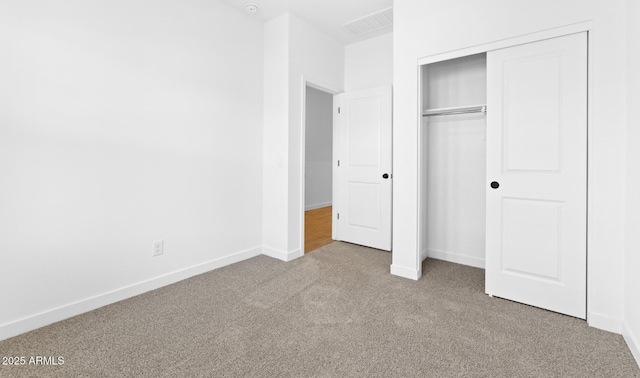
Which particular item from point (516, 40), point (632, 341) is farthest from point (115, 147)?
point (632, 341)

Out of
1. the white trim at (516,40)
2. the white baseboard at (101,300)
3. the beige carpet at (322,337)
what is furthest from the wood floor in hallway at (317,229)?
the white trim at (516,40)

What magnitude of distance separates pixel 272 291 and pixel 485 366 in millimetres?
1622

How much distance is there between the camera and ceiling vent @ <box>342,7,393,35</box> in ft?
10.8

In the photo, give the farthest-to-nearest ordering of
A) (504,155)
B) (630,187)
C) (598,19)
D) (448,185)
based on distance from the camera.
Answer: (448,185) → (504,155) → (598,19) → (630,187)

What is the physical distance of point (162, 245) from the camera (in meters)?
2.65

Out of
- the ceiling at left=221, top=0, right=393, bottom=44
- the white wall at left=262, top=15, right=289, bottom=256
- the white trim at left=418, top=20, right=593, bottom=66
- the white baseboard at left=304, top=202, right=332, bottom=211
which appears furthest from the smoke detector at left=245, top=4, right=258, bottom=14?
the white baseboard at left=304, top=202, right=332, bottom=211

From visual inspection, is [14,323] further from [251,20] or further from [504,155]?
[504,155]

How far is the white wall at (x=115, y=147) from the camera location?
1896 millimetres

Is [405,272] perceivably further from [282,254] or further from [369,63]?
[369,63]

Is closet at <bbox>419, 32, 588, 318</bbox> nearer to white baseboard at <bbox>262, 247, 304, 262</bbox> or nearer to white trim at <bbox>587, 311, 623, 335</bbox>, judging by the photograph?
white trim at <bbox>587, 311, 623, 335</bbox>

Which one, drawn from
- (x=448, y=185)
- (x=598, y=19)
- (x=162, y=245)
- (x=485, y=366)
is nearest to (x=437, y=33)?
(x=598, y=19)

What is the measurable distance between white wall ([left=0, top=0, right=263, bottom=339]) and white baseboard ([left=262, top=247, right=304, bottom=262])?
0.31m

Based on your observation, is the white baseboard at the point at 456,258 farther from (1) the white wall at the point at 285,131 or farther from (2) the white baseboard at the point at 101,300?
(2) the white baseboard at the point at 101,300

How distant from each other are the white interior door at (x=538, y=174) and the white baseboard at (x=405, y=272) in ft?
1.92
